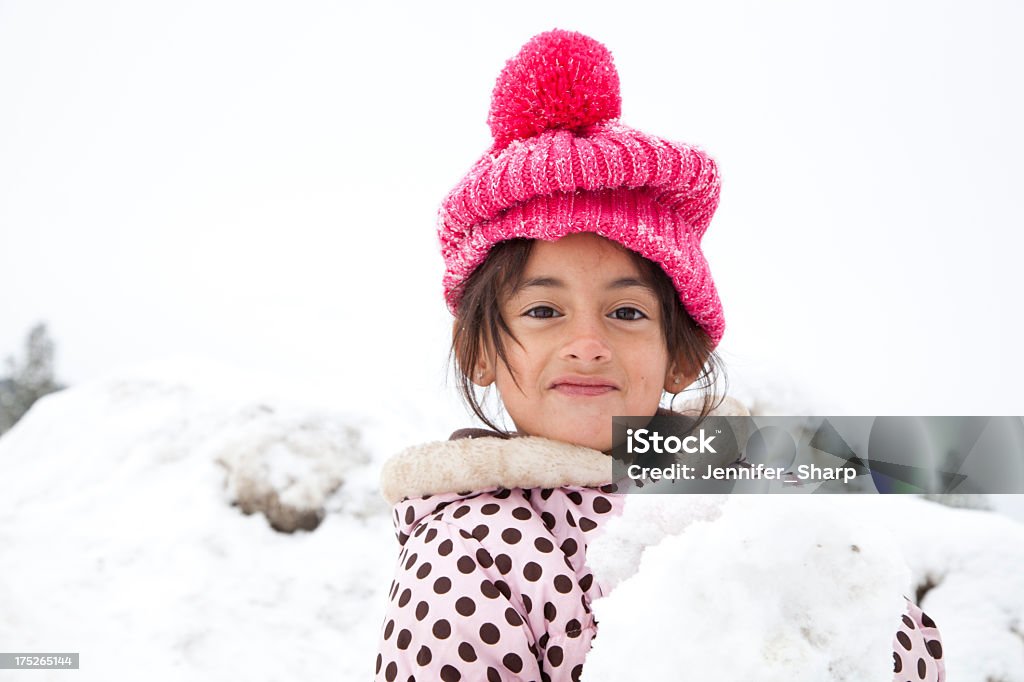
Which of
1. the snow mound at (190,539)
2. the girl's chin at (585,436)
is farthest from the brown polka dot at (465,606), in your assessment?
the snow mound at (190,539)

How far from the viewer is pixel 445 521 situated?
0.91 meters

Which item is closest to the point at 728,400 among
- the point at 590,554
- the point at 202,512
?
the point at 590,554

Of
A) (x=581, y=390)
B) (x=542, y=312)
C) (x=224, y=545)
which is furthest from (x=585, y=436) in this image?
(x=224, y=545)

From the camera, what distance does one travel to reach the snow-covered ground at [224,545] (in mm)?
1480

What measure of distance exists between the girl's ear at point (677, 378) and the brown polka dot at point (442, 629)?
554 millimetres

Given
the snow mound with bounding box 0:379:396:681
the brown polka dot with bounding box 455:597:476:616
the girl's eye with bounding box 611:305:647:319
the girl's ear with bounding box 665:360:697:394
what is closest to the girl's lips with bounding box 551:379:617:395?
the girl's eye with bounding box 611:305:647:319

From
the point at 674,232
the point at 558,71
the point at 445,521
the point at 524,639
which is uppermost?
the point at 558,71

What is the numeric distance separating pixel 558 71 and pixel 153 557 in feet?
4.69

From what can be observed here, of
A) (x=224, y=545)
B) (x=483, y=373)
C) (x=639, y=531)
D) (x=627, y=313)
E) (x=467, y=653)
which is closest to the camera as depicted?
(x=639, y=531)

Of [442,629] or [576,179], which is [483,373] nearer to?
[576,179]

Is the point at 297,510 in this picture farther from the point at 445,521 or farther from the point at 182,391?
the point at 445,521

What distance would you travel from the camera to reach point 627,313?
1059mm

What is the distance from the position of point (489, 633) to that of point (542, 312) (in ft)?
1.42

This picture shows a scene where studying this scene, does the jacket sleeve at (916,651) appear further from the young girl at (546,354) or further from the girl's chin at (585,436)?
the girl's chin at (585,436)
